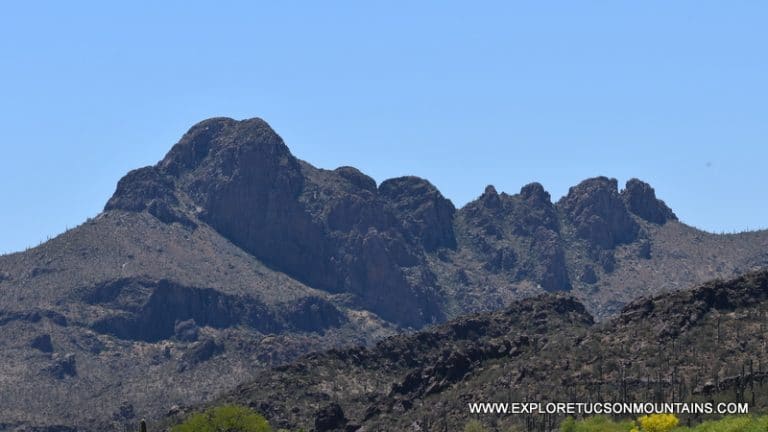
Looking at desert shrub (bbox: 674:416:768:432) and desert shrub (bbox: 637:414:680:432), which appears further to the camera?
desert shrub (bbox: 637:414:680:432)

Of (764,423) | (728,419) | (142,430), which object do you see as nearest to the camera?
(142,430)

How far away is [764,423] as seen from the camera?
175875mm

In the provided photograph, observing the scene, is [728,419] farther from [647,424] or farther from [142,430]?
[142,430]

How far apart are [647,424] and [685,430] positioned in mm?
3750

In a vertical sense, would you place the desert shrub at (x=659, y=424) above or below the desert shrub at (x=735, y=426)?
above

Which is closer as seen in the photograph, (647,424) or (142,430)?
(142,430)

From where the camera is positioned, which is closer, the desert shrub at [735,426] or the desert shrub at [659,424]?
the desert shrub at [735,426]

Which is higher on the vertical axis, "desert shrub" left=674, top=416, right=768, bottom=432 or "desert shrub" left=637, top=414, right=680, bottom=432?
"desert shrub" left=637, top=414, right=680, bottom=432

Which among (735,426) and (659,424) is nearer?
(735,426)

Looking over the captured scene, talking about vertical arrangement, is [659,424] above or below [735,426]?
above

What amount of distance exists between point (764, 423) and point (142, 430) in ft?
224

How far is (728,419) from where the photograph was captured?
7697 inches

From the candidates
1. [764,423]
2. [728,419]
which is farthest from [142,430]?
[728,419]

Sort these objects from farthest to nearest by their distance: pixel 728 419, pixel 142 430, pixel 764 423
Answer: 1. pixel 728 419
2. pixel 764 423
3. pixel 142 430
